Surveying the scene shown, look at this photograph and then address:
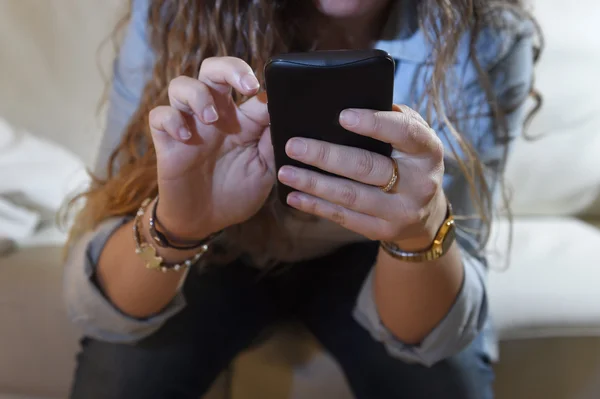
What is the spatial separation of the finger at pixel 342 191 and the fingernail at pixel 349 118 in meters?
0.05

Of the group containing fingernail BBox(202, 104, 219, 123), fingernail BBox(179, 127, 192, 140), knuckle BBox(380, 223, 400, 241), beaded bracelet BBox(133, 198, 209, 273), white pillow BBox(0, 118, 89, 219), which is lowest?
white pillow BBox(0, 118, 89, 219)

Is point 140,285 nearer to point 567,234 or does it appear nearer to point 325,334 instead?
point 325,334

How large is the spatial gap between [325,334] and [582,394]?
0.43m

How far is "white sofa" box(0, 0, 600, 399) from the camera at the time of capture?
0.67m

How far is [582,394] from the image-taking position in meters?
0.76

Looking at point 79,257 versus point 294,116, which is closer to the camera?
point 294,116

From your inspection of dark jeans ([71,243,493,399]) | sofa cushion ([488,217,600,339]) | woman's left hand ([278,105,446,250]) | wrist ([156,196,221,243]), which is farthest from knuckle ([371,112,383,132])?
sofa cushion ([488,217,600,339])

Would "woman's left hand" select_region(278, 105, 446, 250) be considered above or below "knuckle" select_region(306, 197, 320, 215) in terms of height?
above

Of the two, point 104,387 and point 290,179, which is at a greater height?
point 290,179

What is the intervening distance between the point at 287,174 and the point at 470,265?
0.28m

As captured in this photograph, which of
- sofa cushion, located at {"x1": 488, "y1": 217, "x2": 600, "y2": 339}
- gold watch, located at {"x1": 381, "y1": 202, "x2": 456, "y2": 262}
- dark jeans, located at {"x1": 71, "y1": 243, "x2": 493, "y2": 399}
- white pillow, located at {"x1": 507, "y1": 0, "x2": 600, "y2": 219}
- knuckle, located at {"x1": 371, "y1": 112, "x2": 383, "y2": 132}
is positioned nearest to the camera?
knuckle, located at {"x1": 371, "y1": 112, "x2": 383, "y2": 132}

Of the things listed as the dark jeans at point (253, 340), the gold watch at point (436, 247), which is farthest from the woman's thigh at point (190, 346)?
the gold watch at point (436, 247)

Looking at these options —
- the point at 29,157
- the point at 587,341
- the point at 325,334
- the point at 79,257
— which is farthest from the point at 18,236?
the point at 587,341

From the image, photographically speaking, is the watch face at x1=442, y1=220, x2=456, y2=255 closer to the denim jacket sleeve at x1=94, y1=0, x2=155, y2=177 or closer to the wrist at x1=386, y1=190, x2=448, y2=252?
the wrist at x1=386, y1=190, x2=448, y2=252
